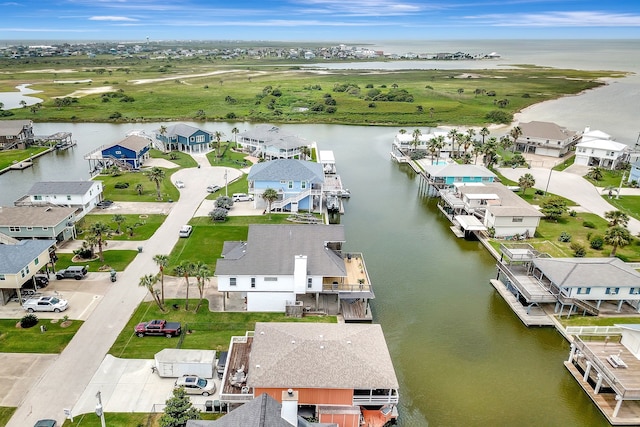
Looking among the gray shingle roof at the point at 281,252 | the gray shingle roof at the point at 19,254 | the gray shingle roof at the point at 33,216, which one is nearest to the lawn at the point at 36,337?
the gray shingle roof at the point at 19,254

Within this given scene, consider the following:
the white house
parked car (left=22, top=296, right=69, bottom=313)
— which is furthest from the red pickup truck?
the white house

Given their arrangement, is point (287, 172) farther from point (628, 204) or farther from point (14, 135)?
point (14, 135)

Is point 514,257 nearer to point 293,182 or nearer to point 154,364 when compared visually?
point 293,182

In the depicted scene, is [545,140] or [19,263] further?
[545,140]

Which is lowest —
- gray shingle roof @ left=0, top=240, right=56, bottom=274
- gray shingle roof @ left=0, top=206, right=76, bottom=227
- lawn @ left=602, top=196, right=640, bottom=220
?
lawn @ left=602, top=196, right=640, bottom=220

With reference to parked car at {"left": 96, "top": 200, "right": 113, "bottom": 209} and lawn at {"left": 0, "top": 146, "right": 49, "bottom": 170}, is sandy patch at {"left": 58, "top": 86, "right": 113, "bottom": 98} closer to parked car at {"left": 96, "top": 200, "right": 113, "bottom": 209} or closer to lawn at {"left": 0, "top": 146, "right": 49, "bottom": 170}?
lawn at {"left": 0, "top": 146, "right": 49, "bottom": 170}

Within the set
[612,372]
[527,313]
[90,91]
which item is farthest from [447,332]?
[90,91]
